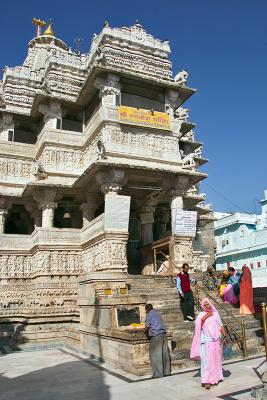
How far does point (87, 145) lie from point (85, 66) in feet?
19.0

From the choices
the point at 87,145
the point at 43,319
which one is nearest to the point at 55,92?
the point at 87,145

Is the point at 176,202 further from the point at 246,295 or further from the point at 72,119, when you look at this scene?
the point at 72,119

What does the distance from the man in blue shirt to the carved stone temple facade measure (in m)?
4.95

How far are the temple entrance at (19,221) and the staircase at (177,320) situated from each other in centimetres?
965

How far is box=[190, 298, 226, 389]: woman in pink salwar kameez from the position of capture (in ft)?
23.1

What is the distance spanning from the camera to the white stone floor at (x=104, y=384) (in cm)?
668

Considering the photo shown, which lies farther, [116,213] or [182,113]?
[182,113]

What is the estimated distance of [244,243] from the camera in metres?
36.2

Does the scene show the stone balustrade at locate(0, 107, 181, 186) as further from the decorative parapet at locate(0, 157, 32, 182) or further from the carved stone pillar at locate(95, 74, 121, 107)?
the carved stone pillar at locate(95, 74, 121, 107)

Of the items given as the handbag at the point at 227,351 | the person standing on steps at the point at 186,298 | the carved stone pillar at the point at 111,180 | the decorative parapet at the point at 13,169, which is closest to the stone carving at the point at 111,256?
the carved stone pillar at the point at 111,180

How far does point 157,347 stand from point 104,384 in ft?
4.17

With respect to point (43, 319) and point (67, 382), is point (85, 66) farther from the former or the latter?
point (67, 382)

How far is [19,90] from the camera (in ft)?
77.3

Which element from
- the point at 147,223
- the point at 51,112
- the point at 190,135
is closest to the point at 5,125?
the point at 51,112
